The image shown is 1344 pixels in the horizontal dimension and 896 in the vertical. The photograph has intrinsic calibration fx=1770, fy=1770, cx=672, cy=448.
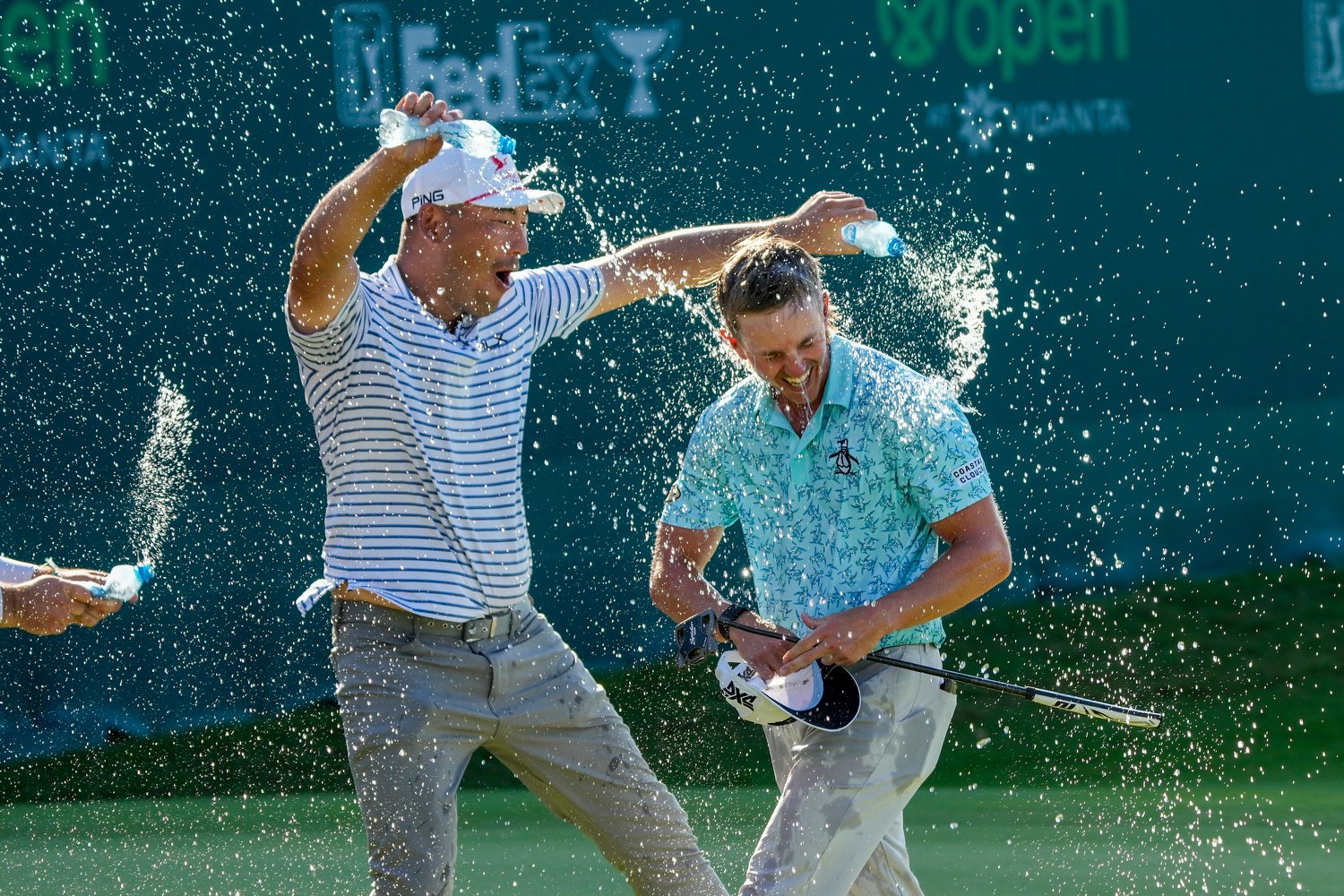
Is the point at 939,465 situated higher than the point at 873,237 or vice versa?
the point at 873,237

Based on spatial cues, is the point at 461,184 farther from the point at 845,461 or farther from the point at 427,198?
the point at 845,461

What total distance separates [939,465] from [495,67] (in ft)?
15.8

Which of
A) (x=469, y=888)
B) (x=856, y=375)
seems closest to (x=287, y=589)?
A: (x=469, y=888)

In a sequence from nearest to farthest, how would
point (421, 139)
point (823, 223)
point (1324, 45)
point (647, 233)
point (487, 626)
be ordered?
1. point (421, 139)
2. point (487, 626)
3. point (823, 223)
4. point (647, 233)
5. point (1324, 45)

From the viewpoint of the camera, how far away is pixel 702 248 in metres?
3.83

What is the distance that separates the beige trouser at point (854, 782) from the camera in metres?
3.05

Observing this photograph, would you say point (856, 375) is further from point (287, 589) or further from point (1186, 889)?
point (287, 589)

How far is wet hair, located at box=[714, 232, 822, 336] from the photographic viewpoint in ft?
10.2

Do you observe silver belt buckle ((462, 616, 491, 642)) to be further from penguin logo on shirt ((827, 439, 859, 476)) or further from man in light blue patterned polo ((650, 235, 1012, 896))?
penguin logo on shirt ((827, 439, 859, 476))

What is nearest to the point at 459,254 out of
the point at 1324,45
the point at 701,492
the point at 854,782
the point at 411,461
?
the point at 411,461

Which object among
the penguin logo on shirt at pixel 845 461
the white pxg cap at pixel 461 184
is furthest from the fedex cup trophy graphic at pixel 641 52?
the penguin logo on shirt at pixel 845 461

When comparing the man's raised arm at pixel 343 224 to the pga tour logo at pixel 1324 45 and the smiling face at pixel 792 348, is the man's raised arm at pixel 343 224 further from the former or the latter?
the pga tour logo at pixel 1324 45

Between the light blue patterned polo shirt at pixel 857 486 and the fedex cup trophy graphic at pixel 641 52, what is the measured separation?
4.60 meters

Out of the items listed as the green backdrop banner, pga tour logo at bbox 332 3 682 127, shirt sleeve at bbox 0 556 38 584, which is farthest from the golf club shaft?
pga tour logo at bbox 332 3 682 127
